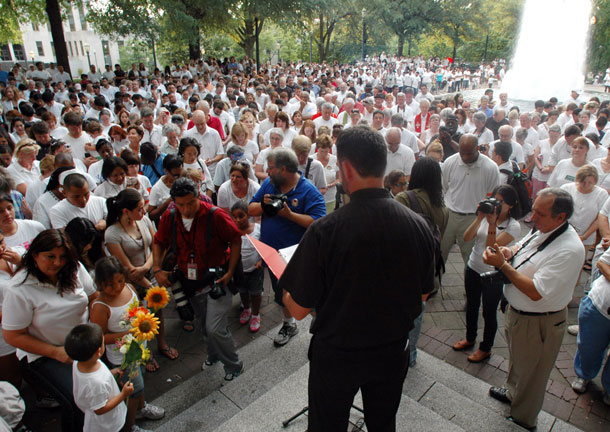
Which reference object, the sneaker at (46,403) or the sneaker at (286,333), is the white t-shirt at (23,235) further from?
the sneaker at (286,333)

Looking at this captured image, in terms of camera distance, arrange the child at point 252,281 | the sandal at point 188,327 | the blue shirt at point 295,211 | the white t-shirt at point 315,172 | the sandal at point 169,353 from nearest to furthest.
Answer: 1. the blue shirt at point 295,211
2. the sandal at point 169,353
3. the child at point 252,281
4. the sandal at point 188,327
5. the white t-shirt at point 315,172

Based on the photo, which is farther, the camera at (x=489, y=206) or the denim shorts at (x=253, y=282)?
the denim shorts at (x=253, y=282)

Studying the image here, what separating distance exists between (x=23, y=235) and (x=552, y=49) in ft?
113

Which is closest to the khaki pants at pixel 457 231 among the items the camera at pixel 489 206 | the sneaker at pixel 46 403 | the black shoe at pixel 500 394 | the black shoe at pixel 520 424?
the camera at pixel 489 206

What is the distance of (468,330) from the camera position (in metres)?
4.34

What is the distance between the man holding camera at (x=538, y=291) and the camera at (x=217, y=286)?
2199 millimetres

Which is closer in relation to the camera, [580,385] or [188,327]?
[580,385]

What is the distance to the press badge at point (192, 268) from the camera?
140 inches

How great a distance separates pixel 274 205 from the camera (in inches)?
143

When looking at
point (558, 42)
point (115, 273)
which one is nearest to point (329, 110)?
point (115, 273)

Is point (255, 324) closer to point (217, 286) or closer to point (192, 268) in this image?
point (217, 286)

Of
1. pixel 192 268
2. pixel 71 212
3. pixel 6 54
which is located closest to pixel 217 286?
pixel 192 268

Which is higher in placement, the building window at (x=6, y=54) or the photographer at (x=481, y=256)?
the building window at (x=6, y=54)

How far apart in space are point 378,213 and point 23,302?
2593 mm
